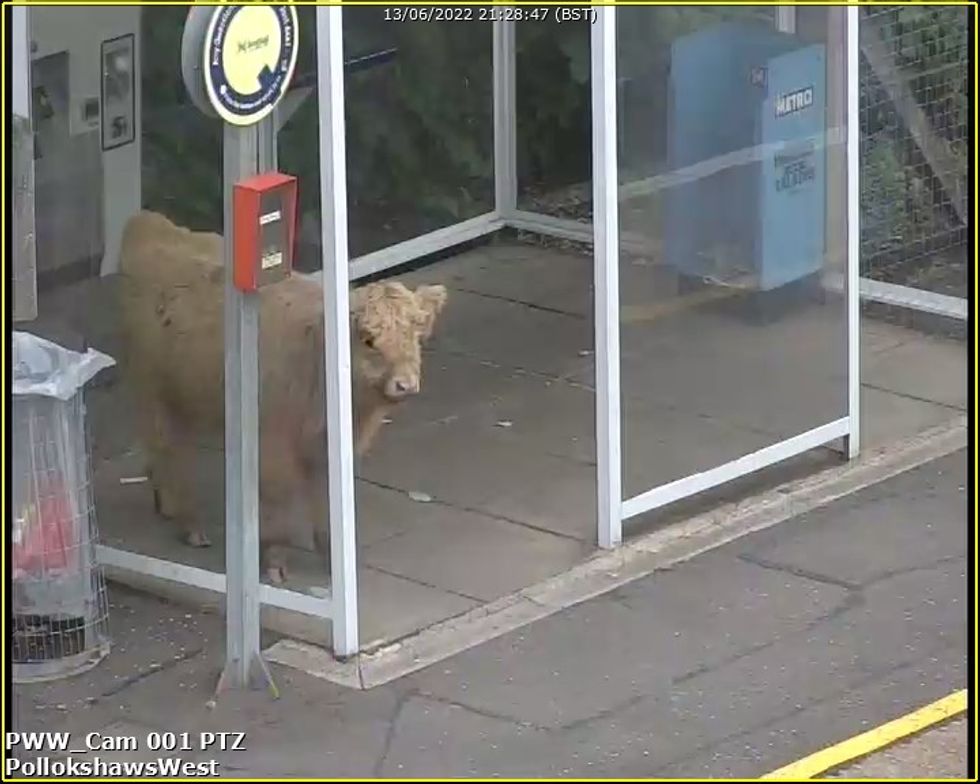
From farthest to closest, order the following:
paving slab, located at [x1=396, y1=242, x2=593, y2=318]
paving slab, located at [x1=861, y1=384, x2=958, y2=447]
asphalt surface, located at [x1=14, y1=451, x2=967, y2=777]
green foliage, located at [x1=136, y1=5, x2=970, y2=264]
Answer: paving slab, located at [x1=396, y1=242, x2=593, y2=318] < paving slab, located at [x1=861, y1=384, x2=958, y2=447] < green foliage, located at [x1=136, y1=5, x2=970, y2=264] < asphalt surface, located at [x1=14, y1=451, x2=967, y2=777]

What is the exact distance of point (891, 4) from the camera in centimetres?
1030

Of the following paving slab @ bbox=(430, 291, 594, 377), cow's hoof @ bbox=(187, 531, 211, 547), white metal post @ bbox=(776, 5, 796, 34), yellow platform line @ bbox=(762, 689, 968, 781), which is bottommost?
yellow platform line @ bbox=(762, 689, 968, 781)

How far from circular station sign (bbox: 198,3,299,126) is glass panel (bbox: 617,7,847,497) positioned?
171 cm

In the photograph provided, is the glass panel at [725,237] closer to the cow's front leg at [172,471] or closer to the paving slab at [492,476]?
the paving slab at [492,476]

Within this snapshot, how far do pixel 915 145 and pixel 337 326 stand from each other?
175 inches

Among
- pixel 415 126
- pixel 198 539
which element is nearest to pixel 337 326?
pixel 198 539

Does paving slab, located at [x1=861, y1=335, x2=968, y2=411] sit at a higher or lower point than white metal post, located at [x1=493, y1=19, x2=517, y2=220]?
lower

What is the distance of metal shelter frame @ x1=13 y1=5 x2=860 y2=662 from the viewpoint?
22.7 feet

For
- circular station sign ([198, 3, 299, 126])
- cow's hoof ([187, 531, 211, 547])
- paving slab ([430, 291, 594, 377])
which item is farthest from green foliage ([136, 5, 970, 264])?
circular station sign ([198, 3, 299, 126])

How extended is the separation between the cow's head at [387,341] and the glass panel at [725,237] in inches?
38.3

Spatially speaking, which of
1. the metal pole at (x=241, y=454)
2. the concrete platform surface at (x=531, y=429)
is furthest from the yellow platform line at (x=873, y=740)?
the metal pole at (x=241, y=454)

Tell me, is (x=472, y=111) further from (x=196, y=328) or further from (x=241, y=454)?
(x=241, y=454)

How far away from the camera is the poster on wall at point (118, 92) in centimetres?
890

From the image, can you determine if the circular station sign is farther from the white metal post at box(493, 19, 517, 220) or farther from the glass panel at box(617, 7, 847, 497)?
the white metal post at box(493, 19, 517, 220)
